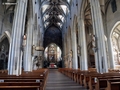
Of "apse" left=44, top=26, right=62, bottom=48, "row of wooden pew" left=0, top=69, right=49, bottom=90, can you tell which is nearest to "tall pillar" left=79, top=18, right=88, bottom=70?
"row of wooden pew" left=0, top=69, right=49, bottom=90

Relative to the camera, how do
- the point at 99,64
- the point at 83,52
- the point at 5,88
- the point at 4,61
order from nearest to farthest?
the point at 5,88 < the point at 99,64 < the point at 83,52 < the point at 4,61

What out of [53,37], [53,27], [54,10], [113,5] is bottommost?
[53,37]

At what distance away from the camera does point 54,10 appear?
28.1 meters

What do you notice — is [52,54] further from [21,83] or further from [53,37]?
[21,83]

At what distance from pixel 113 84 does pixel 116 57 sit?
17.8 metres

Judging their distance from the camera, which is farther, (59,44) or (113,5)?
(59,44)

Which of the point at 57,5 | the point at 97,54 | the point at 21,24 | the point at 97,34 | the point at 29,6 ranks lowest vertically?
the point at 97,54

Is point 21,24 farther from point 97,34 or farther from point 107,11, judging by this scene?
point 107,11

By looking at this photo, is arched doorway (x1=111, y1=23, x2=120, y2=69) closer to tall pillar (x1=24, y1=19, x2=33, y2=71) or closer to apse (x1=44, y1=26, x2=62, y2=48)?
tall pillar (x1=24, y1=19, x2=33, y2=71)

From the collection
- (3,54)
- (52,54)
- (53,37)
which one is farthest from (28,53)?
(52,54)

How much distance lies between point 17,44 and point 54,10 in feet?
74.9

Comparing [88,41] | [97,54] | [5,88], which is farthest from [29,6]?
A: [88,41]

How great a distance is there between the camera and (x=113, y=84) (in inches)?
109

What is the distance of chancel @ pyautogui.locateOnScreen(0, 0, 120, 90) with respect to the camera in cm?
445
